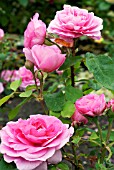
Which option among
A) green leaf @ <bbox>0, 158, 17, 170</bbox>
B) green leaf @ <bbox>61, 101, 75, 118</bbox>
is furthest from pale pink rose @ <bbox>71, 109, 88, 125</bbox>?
green leaf @ <bbox>0, 158, 17, 170</bbox>

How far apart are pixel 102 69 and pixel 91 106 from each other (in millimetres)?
111

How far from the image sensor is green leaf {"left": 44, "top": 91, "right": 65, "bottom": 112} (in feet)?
4.23

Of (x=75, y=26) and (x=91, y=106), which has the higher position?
(x=75, y=26)

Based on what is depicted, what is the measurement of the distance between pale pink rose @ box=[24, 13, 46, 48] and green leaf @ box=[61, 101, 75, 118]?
183 mm

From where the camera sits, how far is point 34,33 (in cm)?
126

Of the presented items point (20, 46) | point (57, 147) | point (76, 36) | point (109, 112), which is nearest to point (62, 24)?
point (76, 36)

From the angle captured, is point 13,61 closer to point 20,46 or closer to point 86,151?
point 86,151

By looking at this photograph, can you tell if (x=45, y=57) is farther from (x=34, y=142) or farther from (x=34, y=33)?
(x=34, y=142)

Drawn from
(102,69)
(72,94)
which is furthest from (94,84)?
(102,69)

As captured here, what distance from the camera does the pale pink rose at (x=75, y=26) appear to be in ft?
4.24

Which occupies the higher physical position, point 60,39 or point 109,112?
point 60,39

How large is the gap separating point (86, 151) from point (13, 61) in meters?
0.68

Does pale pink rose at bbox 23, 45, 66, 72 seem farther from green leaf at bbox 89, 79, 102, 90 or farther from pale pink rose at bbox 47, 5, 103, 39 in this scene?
green leaf at bbox 89, 79, 102, 90

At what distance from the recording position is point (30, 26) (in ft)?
4.14
